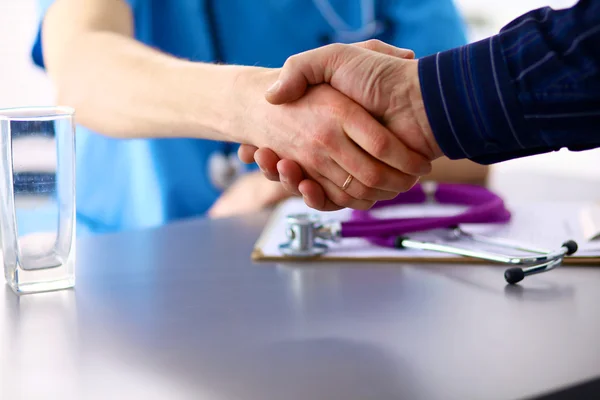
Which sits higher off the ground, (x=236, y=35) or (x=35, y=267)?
(x=236, y=35)

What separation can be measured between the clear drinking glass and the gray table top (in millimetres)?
25

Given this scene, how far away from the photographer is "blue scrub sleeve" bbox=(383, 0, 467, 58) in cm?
135

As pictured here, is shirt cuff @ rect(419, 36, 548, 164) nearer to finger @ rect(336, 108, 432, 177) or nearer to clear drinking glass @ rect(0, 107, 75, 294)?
finger @ rect(336, 108, 432, 177)

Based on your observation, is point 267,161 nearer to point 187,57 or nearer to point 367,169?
point 367,169

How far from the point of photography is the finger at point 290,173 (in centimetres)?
78

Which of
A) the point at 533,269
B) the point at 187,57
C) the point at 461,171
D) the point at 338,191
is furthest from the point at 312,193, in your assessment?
the point at 187,57

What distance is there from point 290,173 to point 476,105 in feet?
0.72

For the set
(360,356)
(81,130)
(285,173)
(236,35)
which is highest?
(236,35)

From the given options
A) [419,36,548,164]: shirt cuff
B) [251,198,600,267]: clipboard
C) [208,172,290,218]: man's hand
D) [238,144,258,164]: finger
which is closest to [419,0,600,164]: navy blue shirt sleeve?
[419,36,548,164]: shirt cuff

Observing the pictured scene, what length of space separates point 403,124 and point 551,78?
0.52ft

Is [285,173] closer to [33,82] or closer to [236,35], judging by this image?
[236,35]

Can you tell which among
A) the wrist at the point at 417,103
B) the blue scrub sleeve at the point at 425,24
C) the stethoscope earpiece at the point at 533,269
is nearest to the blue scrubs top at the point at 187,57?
the blue scrub sleeve at the point at 425,24

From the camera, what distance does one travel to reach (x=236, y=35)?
4.31ft

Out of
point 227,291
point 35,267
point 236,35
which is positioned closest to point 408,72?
point 227,291
